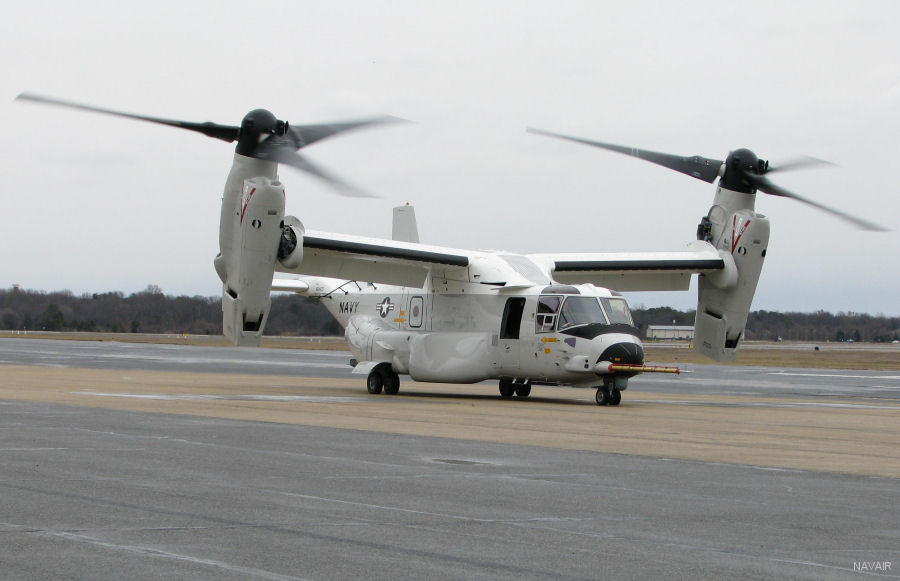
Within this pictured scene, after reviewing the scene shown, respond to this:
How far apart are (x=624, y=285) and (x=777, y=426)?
12448 millimetres

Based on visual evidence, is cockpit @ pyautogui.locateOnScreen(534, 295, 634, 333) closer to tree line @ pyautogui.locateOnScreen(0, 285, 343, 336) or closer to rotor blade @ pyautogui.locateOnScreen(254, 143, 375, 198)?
rotor blade @ pyautogui.locateOnScreen(254, 143, 375, 198)

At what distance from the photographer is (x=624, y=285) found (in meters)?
30.7

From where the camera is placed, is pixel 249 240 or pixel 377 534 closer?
pixel 377 534

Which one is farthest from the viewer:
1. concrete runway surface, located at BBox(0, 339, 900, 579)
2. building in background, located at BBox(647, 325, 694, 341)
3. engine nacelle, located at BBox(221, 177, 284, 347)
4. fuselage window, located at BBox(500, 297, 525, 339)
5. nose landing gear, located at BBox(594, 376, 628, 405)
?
building in background, located at BBox(647, 325, 694, 341)

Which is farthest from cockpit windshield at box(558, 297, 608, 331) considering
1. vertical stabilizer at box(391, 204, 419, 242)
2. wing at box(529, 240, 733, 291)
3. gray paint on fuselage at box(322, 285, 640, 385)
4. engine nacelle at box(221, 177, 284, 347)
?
vertical stabilizer at box(391, 204, 419, 242)

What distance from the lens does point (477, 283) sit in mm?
26031

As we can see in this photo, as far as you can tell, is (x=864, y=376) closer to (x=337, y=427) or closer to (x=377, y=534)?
(x=337, y=427)

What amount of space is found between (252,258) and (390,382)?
19.3 feet

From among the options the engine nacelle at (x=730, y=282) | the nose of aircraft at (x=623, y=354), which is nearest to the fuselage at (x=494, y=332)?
the nose of aircraft at (x=623, y=354)

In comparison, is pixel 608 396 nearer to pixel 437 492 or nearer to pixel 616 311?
pixel 616 311

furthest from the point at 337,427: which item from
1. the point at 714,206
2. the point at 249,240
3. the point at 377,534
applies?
the point at 714,206

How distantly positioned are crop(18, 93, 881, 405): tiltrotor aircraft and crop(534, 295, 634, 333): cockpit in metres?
0.03

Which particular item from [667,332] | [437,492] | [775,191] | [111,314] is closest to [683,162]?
[775,191]

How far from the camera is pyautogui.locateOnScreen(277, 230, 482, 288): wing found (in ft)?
82.5
